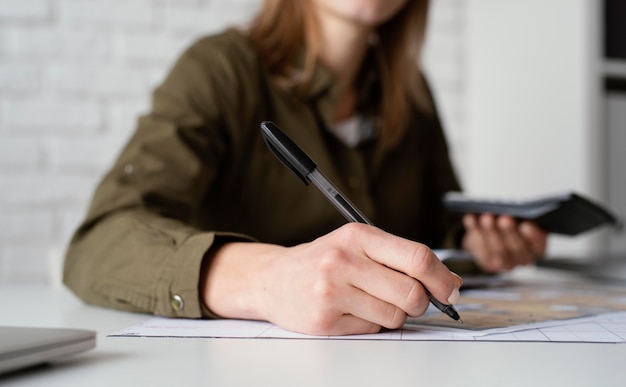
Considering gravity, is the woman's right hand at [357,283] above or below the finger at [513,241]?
above

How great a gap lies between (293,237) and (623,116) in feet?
3.92

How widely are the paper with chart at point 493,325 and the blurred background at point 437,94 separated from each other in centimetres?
116

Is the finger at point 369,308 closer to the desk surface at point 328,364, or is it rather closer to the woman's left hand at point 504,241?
the desk surface at point 328,364

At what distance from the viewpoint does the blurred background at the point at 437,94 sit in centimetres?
172

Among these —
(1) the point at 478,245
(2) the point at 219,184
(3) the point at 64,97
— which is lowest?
(1) the point at 478,245

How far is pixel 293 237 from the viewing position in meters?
1.20

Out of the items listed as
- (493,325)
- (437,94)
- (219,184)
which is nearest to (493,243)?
(219,184)

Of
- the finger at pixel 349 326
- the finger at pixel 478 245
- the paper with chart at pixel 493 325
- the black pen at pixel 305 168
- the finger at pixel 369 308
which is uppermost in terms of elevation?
the black pen at pixel 305 168

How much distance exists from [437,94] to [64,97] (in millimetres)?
998

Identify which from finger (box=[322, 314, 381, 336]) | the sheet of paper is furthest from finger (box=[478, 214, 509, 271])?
finger (box=[322, 314, 381, 336])

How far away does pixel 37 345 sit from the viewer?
39 centimetres

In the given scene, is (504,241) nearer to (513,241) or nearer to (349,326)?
(513,241)

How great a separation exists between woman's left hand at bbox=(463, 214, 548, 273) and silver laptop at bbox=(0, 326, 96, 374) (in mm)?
793

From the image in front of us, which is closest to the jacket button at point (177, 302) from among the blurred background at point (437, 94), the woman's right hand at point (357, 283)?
the woman's right hand at point (357, 283)
